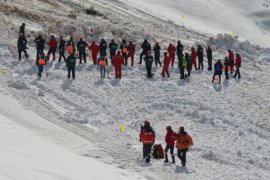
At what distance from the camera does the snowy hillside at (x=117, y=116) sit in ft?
52.8

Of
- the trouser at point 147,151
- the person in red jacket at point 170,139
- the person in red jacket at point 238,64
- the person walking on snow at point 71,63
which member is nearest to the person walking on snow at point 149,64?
the person walking on snow at point 71,63

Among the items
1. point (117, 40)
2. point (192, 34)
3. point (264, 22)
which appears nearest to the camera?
A: point (117, 40)

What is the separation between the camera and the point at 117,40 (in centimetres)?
3138

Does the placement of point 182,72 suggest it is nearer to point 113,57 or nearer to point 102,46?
point 113,57

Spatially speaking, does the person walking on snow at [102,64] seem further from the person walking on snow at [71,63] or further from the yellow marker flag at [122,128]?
the yellow marker flag at [122,128]

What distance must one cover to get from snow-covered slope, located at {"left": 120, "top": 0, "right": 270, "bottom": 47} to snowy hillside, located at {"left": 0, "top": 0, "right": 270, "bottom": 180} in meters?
15.2

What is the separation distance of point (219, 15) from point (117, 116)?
33.9 metres

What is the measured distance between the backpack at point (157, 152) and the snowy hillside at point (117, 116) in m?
0.29

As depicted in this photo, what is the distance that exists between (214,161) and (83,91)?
7380 mm

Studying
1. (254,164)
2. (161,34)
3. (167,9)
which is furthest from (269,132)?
(167,9)

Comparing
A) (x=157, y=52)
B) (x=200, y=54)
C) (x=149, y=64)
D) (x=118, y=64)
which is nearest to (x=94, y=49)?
(x=118, y=64)

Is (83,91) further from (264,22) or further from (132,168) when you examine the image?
(264,22)

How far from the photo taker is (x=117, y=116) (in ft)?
69.6

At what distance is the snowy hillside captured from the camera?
16.1 meters
